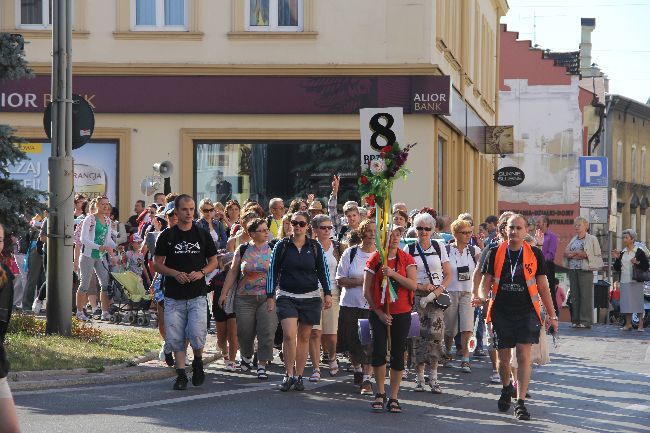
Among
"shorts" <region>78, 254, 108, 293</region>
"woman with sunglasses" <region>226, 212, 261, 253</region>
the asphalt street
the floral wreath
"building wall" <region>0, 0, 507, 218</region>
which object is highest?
"building wall" <region>0, 0, 507, 218</region>

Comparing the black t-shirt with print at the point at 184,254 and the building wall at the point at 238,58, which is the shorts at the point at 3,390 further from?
the building wall at the point at 238,58

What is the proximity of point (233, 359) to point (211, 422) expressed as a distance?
465cm

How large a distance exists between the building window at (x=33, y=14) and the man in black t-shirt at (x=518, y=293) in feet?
59.9

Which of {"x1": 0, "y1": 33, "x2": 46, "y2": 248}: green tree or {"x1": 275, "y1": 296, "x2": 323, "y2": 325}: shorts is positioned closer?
{"x1": 275, "y1": 296, "x2": 323, "y2": 325}: shorts

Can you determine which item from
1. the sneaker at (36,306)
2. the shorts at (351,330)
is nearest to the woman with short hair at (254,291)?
the shorts at (351,330)

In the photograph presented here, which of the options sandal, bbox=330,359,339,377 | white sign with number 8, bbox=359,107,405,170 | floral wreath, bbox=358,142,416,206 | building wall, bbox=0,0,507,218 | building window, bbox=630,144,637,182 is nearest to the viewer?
floral wreath, bbox=358,142,416,206

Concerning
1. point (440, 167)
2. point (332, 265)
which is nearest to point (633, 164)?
point (440, 167)

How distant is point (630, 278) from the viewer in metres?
26.8

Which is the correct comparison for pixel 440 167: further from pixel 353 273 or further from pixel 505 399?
pixel 505 399

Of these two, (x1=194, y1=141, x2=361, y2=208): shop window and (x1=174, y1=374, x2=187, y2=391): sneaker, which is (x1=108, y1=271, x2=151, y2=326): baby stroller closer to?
(x1=174, y1=374, x2=187, y2=391): sneaker

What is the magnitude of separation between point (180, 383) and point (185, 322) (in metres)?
0.61

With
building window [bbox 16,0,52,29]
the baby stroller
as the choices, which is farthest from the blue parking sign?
the baby stroller

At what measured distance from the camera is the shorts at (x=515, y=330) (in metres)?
12.6

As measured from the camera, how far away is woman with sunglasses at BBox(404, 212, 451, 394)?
1454 centimetres
